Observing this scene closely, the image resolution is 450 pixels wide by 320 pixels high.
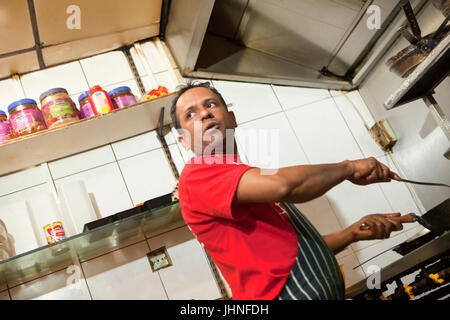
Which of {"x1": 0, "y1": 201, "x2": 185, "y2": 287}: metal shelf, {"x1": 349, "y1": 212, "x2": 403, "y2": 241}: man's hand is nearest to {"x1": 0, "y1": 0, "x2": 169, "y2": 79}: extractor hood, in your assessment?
{"x1": 0, "y1": 201, "x2": 185, "y2": 287}: metal shelf

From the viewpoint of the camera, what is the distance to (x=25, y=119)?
4.70ft

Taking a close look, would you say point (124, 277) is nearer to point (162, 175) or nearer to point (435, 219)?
point (162, 175)

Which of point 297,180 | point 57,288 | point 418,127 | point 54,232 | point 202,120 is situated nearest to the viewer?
point 297,180

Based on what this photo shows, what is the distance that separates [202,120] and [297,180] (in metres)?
0.36

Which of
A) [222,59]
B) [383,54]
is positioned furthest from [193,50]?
[383,54]

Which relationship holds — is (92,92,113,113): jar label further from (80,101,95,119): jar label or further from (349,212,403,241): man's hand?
(349,212,403,241): man's hand

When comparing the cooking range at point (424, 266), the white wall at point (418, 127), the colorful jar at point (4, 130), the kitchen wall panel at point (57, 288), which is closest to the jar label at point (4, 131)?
the colorful jar at point (4, 130)

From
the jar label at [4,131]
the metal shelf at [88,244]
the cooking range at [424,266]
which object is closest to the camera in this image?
the cooking range at [424,266]

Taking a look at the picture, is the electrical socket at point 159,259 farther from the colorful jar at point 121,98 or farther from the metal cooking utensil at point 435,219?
the metal cooking utensil at point 435,219

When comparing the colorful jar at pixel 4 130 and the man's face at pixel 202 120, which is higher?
the colorful jar at pixel 4 130

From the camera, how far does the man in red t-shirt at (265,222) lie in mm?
792

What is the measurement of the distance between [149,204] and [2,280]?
0.63 metres

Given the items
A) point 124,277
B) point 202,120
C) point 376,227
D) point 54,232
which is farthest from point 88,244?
point 376,227

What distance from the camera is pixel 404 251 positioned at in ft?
3.97
